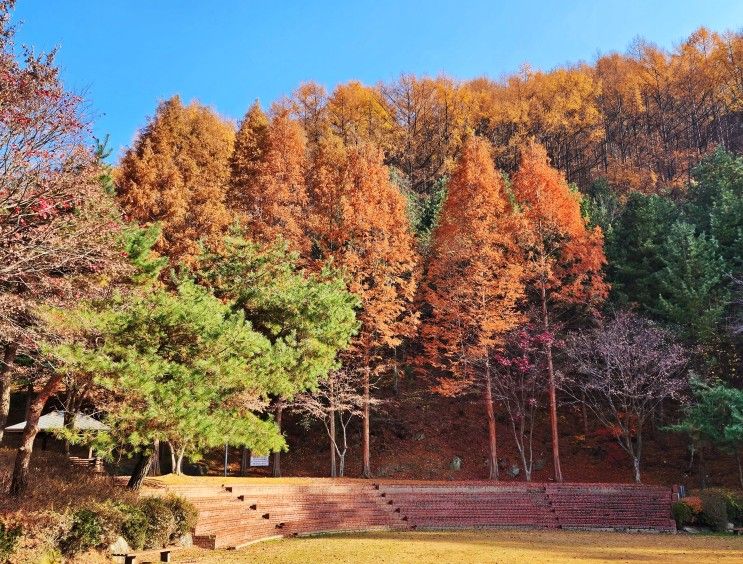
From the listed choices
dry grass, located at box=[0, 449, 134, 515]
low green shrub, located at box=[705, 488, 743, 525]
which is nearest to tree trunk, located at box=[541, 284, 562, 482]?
low green shrub, located at box=[705, 488, 743, 525]

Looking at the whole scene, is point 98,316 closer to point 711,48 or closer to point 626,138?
point 626,138

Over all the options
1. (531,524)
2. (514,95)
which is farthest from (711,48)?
(531,524)

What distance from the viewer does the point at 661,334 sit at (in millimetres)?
25031

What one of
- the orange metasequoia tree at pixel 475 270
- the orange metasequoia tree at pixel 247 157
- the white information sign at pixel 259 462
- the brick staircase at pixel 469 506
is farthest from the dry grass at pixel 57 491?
the orange metasequoia tree at pixel 247 157

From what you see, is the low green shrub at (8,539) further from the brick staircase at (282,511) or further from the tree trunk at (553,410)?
the tree trunk at (553,410)

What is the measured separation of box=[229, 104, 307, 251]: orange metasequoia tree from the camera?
85.7ft

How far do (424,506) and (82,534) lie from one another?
11378 millimetres

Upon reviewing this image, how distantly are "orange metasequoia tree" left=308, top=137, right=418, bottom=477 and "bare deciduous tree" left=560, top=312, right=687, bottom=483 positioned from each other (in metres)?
7.92

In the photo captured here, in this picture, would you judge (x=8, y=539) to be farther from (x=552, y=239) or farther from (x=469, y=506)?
(x=552, y=239)

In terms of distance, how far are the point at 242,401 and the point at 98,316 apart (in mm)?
4812

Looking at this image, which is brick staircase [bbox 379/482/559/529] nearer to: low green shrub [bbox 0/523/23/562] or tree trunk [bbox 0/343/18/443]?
tree trunk [bbox 0/343/18/443]

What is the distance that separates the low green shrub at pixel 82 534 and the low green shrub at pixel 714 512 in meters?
18.6

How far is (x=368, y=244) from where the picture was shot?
963 inches

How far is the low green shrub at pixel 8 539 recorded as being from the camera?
8.88 meters
